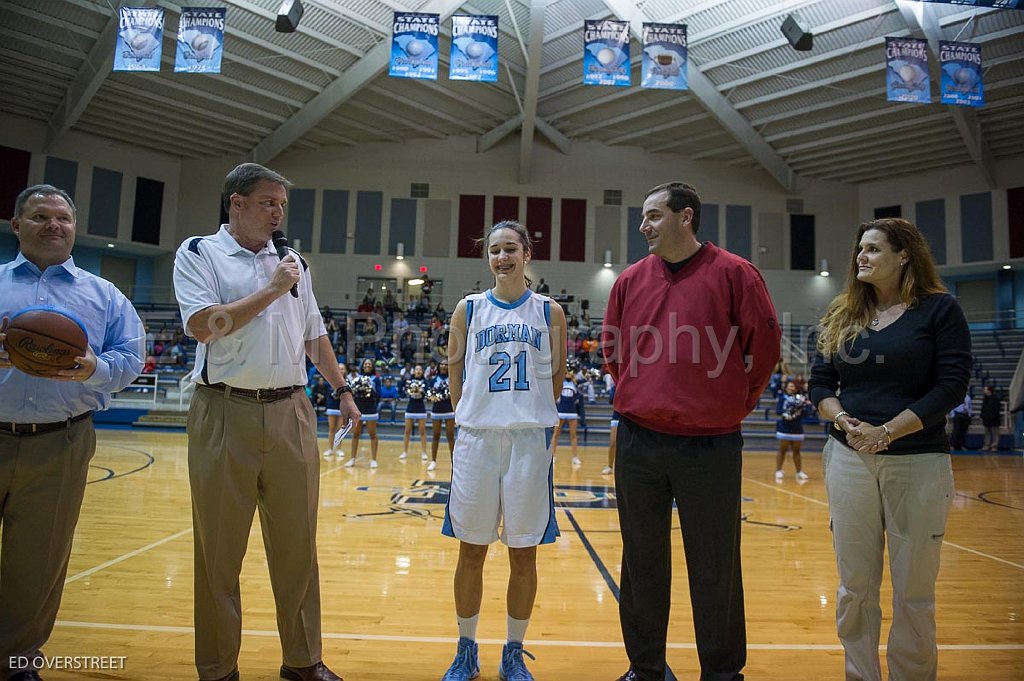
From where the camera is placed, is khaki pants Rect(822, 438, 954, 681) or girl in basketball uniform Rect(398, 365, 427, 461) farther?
girl in basketball uniform Rect(398, 365, 427, 461)

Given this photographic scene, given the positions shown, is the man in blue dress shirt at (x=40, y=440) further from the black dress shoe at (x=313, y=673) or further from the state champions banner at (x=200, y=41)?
the state champions banner at (x=200, y=41)

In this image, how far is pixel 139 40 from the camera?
11570mm

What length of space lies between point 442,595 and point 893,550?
2434 millimetres

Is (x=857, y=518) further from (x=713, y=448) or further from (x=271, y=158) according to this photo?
(x=271, y=158)

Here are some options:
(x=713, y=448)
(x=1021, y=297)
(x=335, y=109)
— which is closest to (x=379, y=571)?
(x=713, y=448)

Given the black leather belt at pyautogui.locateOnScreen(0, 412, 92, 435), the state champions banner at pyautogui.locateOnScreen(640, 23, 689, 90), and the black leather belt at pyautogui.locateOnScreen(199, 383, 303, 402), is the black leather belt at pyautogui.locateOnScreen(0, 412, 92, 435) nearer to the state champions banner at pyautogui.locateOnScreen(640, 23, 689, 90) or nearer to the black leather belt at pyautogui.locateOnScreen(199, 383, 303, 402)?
the black leather belt at pyautogui.locateOnScreen(199, 383, 303, 402)

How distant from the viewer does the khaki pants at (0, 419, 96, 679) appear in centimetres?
243

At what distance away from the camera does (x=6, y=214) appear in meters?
20.4

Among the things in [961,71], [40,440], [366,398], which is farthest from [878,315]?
[961,71]

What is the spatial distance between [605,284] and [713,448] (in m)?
21.5

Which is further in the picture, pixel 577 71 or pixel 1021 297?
pixel 1021 297

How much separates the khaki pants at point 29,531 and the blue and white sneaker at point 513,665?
71.3 inches

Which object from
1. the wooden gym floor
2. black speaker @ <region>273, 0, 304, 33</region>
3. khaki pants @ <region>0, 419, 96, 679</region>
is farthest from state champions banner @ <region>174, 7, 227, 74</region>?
khaki pants @ <region>0, 419, 96, 679</region>

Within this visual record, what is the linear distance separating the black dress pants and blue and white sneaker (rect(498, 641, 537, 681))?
47 centimetres
